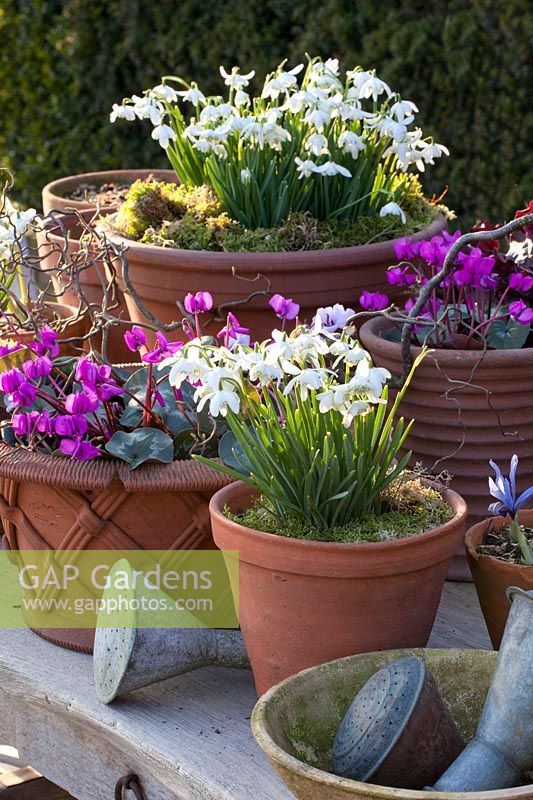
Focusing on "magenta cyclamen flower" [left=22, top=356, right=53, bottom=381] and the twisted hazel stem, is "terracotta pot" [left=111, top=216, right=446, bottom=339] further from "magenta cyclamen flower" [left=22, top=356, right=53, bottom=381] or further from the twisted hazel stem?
"magenta cyclamen flower" [left=22, top=356, right=53, bottom=381]

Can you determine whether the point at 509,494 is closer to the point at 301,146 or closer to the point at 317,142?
the point at 317,142

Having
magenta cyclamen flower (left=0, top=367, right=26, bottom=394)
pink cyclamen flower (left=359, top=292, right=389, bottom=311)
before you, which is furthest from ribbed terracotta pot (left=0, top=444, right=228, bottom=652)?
pink cyclamen flower (left=359, top=292, right=389, bottom=311)

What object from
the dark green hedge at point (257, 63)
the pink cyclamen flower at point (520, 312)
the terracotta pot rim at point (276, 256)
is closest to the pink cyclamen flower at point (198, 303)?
the terracotta pot rim at point (276, 256)

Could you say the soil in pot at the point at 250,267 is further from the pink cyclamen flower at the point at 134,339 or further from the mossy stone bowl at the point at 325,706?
the mossy stone bowl at the point at 325,706

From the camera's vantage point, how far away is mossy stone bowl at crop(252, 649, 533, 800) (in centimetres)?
104

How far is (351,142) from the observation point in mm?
1965

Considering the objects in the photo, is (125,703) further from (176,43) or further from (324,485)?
(176,43)

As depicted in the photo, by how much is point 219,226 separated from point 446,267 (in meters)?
0.64

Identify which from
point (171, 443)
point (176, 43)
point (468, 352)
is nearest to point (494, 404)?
point (468, 352)

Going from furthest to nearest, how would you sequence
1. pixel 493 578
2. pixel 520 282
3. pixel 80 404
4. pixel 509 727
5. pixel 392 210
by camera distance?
pixel 392 210 → pixel 520 282 → pixel 80 404 → pixel 493 578 → pixel 509 727

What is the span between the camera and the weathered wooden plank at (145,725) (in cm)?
130

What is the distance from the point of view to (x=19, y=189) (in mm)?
6211

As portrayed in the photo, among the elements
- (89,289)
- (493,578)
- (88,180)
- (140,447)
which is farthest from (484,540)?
(88,180)

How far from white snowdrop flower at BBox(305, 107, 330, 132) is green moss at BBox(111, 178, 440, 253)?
18 cm
